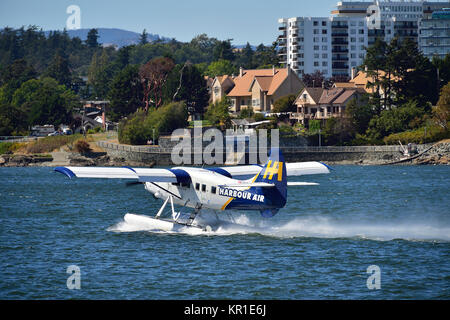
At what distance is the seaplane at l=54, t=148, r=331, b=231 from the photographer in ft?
88.6

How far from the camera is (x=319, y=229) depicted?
30.4m

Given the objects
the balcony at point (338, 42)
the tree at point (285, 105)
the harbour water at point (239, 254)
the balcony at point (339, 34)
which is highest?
the balcony at point (339, 34)

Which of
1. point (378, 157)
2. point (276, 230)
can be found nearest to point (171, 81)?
point (378, 157)

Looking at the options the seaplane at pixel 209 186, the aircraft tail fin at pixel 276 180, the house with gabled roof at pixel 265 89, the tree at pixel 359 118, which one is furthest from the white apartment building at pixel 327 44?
the aircraft tail fin at pixel 276 180

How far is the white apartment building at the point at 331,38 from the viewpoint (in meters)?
160

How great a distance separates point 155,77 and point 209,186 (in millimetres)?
78917

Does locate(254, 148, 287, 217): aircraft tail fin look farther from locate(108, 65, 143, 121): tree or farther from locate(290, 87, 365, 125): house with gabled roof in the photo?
locate(108, 65, 143, 121): tree

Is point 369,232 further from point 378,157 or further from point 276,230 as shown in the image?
point 378,157

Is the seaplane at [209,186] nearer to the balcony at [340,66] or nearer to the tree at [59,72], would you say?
the balcony at [340,66]

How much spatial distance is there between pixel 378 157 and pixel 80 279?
62.3 m

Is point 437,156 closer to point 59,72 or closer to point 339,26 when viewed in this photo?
point 339,26

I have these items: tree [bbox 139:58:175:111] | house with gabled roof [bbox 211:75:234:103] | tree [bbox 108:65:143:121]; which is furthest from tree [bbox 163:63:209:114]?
house with gabled roof [bbox 211:75:234:103]

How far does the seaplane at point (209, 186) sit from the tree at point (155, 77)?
74360mm
